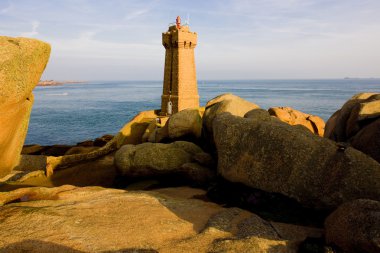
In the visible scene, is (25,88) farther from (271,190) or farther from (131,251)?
(271,190)

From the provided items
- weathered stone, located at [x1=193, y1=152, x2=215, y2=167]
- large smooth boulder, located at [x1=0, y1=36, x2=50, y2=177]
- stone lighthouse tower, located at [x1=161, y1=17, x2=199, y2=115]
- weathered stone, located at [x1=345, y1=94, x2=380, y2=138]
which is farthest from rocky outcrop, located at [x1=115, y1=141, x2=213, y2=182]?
stone lighthouse tower, located at [x1=161, y1=17, x2=199, y2=115]

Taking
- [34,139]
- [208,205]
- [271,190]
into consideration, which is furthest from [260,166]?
[34,139]

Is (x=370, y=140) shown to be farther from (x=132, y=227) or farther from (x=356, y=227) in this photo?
(x=132, y=227)

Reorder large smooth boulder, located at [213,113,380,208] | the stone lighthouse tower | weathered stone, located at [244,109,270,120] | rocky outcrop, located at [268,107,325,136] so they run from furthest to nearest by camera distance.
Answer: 1. the stone lighthouse tower
2. rocky outcrop, located at [268,107,325,136]
3. weathered stone, located at [244,109,270,120]
4. large smooth boulder, located at [213,113,380,208]

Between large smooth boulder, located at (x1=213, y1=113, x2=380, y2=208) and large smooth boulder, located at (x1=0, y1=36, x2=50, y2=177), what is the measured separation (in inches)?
262

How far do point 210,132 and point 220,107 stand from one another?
1.33 m

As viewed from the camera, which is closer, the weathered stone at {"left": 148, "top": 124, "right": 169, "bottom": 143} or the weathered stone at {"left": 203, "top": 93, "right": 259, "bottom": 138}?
the weathered stone at {"left": 203, "top": 93, "right": 259, "bottom": 138}

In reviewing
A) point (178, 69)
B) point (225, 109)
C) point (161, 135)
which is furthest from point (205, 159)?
point (178, 69)

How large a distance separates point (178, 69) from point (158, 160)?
19.5 meters

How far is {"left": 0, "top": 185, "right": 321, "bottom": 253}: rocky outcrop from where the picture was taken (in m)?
6.55

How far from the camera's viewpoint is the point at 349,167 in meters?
8.29

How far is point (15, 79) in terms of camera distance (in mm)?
7125

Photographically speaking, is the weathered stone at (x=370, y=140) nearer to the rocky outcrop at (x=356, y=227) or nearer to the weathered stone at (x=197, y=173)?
the rocky outcrop at (x=356, y=227)

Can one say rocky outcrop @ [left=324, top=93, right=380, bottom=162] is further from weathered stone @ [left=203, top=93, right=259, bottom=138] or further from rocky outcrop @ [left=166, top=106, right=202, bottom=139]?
rocky outcrop @ [left=166, top=106, right=202, bottom=139]
